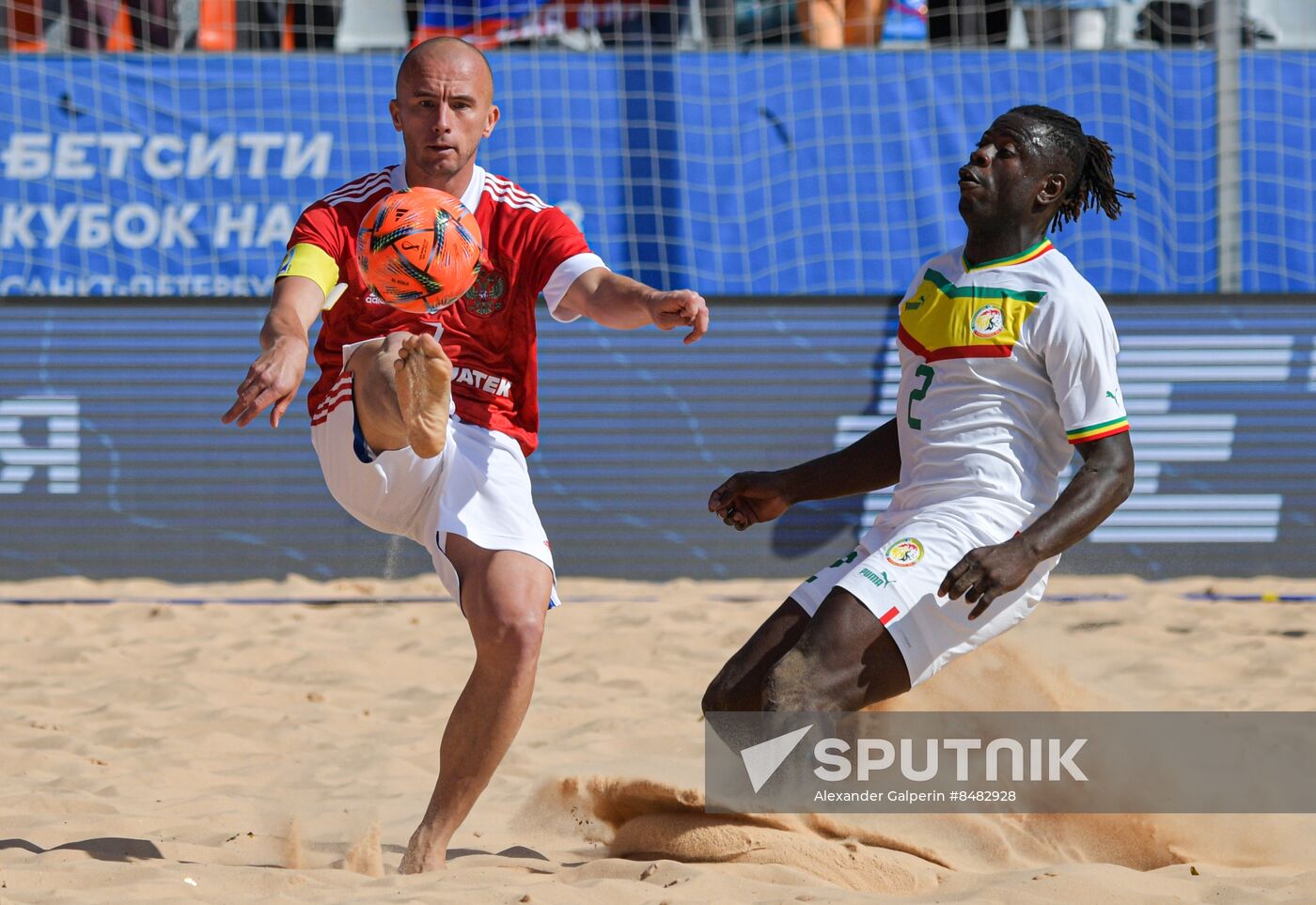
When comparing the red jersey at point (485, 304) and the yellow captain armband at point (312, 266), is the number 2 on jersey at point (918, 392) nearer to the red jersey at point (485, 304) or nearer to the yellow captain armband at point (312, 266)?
the red jersey at point (485, 304)

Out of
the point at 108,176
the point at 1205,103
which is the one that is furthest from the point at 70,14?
the point at 1205,103

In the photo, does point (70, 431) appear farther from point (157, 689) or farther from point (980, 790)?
point (980, 790)

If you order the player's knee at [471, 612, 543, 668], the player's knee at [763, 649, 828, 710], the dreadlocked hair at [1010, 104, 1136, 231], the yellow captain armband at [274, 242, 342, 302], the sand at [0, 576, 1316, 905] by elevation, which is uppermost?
the dreadlocked hair at [1010, 104, 1136, 231]

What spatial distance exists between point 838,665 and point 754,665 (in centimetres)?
23

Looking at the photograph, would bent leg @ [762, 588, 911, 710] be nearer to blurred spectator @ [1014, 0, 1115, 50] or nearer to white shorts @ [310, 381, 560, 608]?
white shorts @ [310, 381, 560, 608]

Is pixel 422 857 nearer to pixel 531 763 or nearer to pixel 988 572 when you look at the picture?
pixel 531 763

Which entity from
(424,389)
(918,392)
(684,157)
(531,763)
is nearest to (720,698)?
(918,392)

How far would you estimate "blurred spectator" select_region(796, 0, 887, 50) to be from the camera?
8.31m

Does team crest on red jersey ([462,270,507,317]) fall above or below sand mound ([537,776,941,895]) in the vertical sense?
above

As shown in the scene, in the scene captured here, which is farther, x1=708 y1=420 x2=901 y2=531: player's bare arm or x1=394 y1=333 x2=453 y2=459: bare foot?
x1=708 y1=420 x2=901 y2=531: player's bare arm

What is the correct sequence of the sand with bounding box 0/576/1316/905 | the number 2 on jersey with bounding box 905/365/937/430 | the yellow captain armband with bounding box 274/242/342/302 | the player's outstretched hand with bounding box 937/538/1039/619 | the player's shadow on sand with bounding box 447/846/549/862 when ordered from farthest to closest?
the player's shadow on sand with bounding box 447/846/549/862 → the number 2 on jersey with bounding box 905/365/937/430 → the yellow captain armband with bounding box 274/242/342/302 → the sand with bounding box 0/576/1316/905 → the player's outstretched hand with bounding box 937/538/1039/619

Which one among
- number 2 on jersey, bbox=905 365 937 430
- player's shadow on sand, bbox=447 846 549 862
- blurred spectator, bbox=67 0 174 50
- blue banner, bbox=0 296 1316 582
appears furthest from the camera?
blurred spectator, bbox=67 0 174 50

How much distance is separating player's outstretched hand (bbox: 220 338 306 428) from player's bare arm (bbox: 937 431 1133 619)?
138cm

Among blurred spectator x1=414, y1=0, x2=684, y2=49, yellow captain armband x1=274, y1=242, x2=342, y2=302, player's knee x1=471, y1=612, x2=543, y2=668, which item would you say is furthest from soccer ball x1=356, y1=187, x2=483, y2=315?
blurred spectator x1=414, y1=0, x2=684, y2=49
